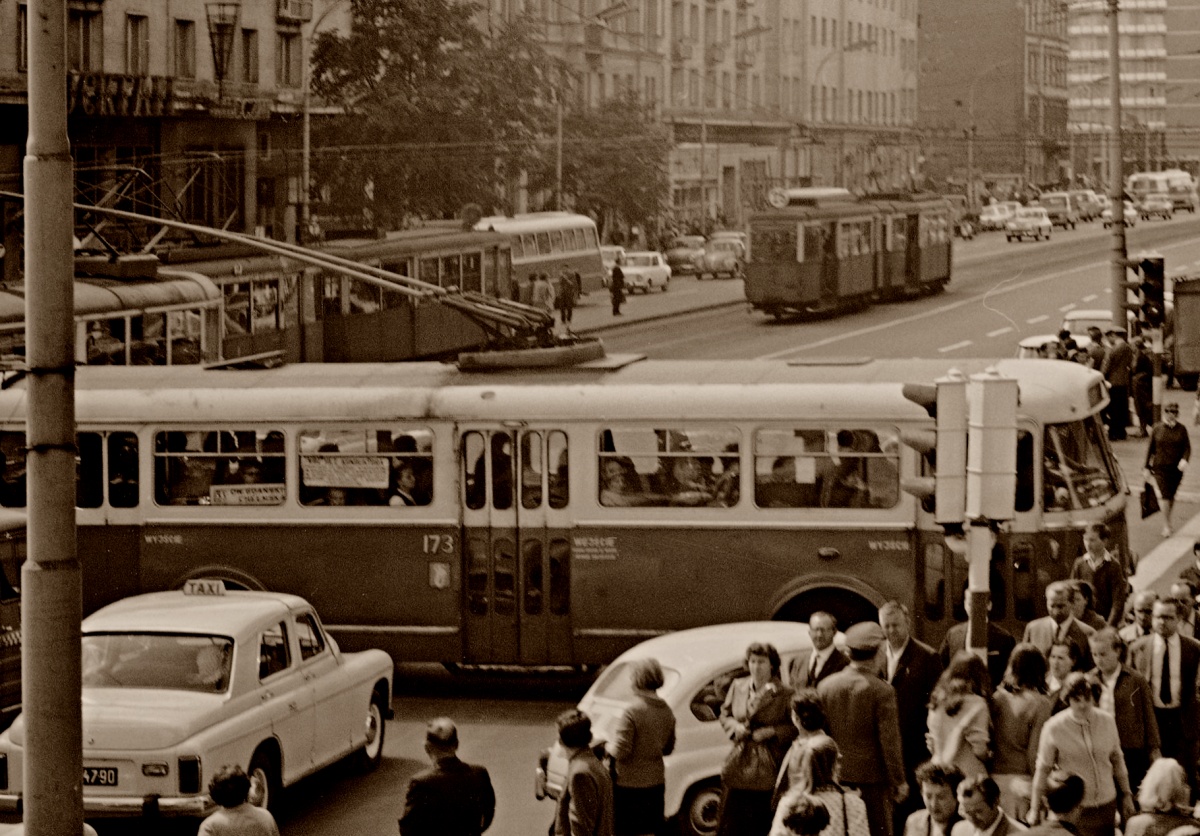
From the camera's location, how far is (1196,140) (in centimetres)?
19762

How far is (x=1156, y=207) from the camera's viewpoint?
125375 mm

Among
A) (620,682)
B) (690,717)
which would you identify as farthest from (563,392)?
(690,717)

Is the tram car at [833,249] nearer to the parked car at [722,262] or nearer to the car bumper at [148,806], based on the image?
the parked car at [722,262]

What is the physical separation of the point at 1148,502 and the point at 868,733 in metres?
15.5

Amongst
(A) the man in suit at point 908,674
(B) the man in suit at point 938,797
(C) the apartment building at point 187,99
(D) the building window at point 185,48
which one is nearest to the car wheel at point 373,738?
(A) the man in suit at point 908,674

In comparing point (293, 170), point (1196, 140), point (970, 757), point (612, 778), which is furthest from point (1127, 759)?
point (1196, 140)

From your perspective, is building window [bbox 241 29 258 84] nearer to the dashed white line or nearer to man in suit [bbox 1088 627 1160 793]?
the dashed white line

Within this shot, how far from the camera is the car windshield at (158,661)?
554 inches

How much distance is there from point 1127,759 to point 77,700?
19.2 ft

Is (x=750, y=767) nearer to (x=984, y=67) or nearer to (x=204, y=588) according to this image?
(x=204, y=588)

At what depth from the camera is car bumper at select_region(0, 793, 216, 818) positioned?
13.1 metres

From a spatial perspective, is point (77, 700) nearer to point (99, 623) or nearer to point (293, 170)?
point (99, 623)

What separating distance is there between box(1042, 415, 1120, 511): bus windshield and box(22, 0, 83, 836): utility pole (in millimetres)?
10305

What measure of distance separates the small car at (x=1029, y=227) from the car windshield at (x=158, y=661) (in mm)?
92231
